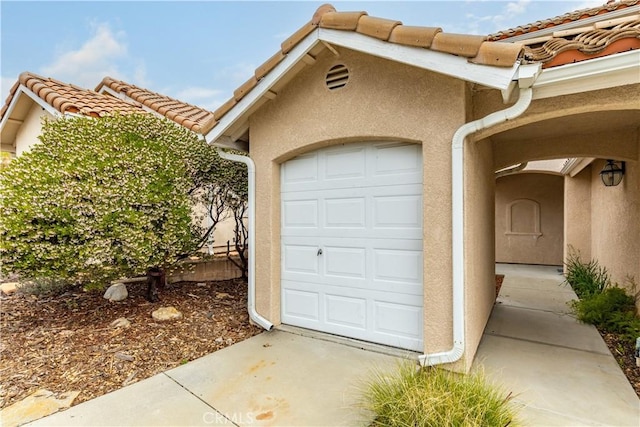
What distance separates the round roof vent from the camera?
17.8 feet

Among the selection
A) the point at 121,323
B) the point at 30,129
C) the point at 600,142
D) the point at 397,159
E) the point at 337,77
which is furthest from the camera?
the point at 30,129

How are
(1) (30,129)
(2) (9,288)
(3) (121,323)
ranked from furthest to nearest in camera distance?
1. (1) (30,129)
2. (2) (9,288)
3. (3) (121,323)

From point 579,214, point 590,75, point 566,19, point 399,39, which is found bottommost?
point 579,214

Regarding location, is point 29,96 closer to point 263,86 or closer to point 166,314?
point 166,314

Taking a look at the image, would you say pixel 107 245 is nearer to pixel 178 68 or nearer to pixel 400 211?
pixel 400 211

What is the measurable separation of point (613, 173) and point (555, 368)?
5.55 metres

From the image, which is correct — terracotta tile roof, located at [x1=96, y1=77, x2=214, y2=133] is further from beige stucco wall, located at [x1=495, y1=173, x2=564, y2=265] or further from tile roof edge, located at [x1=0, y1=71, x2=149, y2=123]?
beige stucco wall, located at [x1=495, y1=173, x2=564, y2=265]

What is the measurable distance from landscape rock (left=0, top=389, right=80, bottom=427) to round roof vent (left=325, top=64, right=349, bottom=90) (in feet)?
18.8

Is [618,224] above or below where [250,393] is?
above

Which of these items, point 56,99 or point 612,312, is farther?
point 56,99

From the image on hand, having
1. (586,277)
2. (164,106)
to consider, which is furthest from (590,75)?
(164,106)

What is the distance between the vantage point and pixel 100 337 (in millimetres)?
5719

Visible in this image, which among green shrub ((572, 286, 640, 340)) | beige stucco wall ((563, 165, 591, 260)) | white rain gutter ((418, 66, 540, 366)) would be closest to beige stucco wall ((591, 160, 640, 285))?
green shrub ((572, 286, 640, 340))

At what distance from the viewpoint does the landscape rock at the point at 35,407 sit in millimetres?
3679
